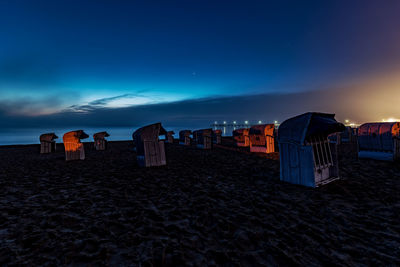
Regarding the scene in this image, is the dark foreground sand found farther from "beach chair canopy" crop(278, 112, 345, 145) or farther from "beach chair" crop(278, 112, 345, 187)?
"beach chair canopy" crop(278, 112, 345, 145)

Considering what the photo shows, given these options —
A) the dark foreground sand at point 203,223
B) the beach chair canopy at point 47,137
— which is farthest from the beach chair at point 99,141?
the dark foreground sand at point 203,223

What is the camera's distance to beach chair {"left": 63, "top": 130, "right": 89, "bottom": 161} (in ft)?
57.3

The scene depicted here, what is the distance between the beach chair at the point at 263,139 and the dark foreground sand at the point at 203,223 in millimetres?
11047

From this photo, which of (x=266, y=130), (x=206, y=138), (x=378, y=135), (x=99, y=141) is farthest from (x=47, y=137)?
(x=378, y=135)

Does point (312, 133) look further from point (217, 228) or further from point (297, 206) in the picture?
point (217, 228)

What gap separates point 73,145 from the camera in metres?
17.7

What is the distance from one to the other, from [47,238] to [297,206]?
22.6 ft

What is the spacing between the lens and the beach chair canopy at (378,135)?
1209 centimetres

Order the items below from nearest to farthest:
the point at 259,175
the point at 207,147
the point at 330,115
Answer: the point at 330,115, the point at 259,175, the point at 207,147

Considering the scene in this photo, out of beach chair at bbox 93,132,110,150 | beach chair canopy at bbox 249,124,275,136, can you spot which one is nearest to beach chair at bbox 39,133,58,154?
beach chair at bbox 93,132,110,150

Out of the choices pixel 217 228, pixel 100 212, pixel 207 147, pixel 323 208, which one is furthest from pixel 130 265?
pixel 207 147

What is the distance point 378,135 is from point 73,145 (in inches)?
972

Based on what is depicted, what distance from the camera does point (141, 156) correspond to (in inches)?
539

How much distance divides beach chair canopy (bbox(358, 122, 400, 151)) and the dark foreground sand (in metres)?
5.05
